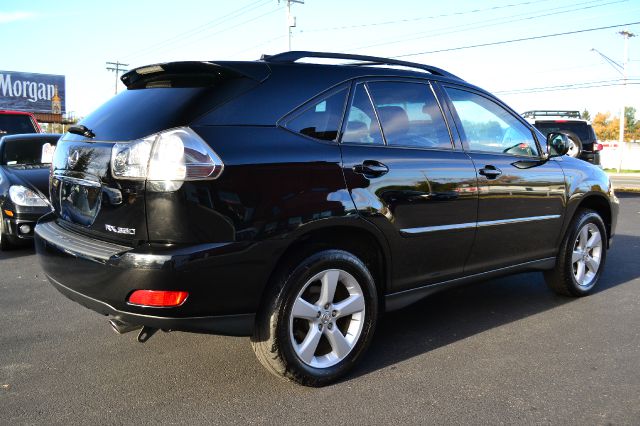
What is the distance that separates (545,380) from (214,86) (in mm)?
2418

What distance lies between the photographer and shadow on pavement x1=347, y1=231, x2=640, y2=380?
12.0 feet

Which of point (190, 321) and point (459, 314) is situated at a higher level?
point (190, 321)

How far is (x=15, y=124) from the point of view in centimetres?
1141

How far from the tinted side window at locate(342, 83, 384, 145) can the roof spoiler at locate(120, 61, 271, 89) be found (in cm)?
57

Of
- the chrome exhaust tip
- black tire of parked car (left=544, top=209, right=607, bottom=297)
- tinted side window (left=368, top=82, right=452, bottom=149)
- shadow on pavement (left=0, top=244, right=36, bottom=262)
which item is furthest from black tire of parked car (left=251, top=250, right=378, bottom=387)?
shadow on pavement (left=0, top=244, right=36, bottom=262)

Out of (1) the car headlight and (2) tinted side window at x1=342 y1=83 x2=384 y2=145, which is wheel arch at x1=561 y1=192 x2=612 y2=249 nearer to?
(2) tinted side window at x1=342 y1=83 x2=384 y2=145

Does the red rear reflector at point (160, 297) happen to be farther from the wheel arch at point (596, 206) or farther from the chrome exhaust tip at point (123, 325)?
the wheel arch at point (596, 206)

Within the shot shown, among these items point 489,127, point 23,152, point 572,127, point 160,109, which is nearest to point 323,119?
point 160,109

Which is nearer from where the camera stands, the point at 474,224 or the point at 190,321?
the point at 190,321

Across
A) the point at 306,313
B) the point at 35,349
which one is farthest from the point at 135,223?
the point at 35,349

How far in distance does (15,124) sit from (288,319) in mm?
10612

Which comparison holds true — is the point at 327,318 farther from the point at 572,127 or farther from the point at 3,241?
the point at 572,127

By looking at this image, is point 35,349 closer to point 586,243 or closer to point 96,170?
point 96,170

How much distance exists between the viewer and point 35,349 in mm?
3611
